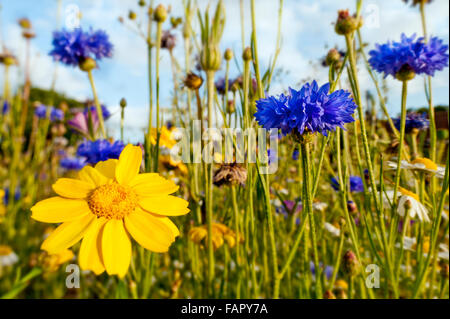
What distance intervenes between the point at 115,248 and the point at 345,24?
37 centimetres

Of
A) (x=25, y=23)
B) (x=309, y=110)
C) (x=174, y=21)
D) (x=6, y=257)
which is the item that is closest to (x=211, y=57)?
(x=309, y=110)

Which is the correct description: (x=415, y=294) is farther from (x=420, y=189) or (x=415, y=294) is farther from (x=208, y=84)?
(x=208, y=84)

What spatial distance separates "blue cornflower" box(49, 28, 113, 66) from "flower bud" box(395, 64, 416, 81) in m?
0.53

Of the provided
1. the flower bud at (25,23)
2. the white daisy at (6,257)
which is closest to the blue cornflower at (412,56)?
the white daisy at (6,257)

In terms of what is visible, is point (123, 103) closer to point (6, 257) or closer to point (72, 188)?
point (72, 188)

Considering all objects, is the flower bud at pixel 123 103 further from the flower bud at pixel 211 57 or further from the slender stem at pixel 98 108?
the flower bud at pixel 211 57

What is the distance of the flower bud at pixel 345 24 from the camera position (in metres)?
0.39

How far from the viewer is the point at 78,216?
0.24m

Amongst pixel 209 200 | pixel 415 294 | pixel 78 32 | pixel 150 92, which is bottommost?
pixel 415 294


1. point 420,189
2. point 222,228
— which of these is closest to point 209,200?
point 222,228

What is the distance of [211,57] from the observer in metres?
0.42

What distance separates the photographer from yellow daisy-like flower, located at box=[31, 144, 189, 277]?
226 mm

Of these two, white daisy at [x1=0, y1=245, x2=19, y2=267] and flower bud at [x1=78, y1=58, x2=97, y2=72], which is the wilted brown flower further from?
white daisy at [x1=0, y1=245, x2=19, y2=267]
